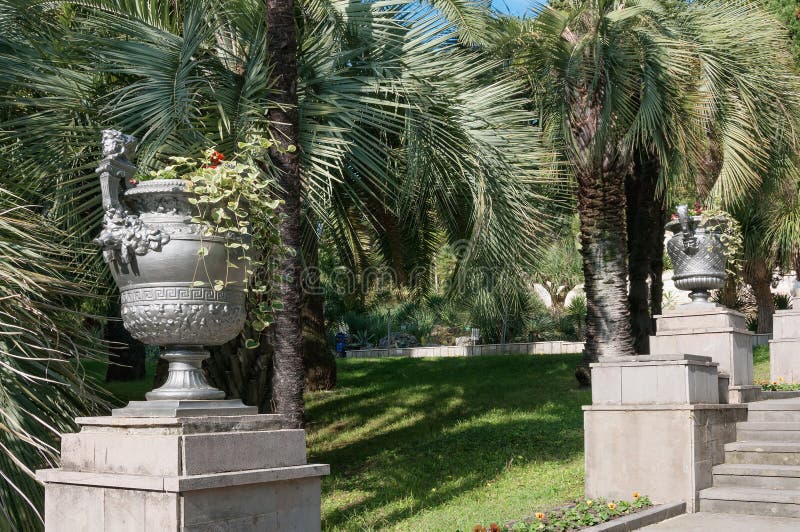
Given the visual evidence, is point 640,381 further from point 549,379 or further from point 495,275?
point 549,379

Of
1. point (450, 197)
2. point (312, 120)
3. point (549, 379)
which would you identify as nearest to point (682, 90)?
point (450, 197)

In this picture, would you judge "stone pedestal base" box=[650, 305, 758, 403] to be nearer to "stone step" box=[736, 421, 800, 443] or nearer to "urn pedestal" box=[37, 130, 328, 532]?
"stone step" box=[736, 421, 800, 443]

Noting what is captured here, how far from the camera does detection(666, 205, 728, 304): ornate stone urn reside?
30.9ft

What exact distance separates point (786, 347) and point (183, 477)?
40.7ft

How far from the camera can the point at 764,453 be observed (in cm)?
785

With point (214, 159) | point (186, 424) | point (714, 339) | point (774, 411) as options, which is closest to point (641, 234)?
point (714, 339)

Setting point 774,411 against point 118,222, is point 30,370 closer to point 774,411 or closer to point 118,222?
point 118,222

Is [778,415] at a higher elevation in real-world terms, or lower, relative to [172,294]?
lower

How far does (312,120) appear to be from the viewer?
8.07 meters

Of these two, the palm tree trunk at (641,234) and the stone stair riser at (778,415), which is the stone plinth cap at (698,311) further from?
the palm tree trunk at (641,234)

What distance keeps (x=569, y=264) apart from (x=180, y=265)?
24594 millimetres

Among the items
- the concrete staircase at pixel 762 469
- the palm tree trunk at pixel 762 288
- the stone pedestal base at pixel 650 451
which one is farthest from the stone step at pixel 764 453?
the palm tree trunk at pixel 762 288

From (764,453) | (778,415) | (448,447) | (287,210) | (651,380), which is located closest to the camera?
(287,210)

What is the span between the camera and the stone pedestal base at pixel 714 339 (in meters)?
9.24
